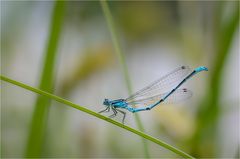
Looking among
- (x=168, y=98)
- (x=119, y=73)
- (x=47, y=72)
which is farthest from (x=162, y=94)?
(x=119, y=73)

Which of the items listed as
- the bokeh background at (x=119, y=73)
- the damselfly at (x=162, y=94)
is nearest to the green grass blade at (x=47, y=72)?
the bokeh background at (x=119, y=73)

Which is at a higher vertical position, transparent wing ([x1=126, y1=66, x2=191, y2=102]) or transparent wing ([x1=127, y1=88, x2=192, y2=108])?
transparent wing ([x1=126, y1=66, x2=191, y2=102])

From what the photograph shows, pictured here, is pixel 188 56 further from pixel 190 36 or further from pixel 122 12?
pixel 122 12

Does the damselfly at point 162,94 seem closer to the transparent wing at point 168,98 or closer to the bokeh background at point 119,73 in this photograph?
the transparent wing at point 168,98

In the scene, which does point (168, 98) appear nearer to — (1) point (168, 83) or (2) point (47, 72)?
(1) point (168, 83)

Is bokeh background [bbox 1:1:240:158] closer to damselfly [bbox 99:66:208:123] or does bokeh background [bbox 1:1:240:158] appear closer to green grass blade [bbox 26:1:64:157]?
damselfly [bbox 99:66:208:123]

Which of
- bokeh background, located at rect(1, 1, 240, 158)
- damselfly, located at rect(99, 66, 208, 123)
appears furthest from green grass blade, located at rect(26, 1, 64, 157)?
damselfly, located at rect(99, 66, 208, 123)

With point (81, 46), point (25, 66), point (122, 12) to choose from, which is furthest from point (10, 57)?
point (122, 12)

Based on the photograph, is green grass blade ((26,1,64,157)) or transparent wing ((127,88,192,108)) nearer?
green grass blade ((26,1,64,157))

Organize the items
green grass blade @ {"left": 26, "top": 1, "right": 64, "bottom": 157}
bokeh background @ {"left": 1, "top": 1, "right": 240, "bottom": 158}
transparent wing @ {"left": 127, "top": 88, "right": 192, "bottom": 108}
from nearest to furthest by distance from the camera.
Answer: green grass blade @ {"left": 26, "top": 1, "right": 64, "bottom": 157}
transparent wing @ {"left": 127, "top": 88, "right": 192, "bottom": 108}
bokeh background @ {"left": 1, "top": 1, "right": 240, "bottom": 158}
